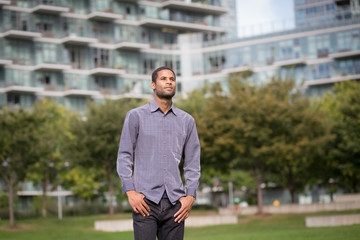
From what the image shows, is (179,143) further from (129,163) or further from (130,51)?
(130,51)

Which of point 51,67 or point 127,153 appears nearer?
point 127,153

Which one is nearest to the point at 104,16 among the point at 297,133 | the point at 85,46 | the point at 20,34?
the point at 85,46

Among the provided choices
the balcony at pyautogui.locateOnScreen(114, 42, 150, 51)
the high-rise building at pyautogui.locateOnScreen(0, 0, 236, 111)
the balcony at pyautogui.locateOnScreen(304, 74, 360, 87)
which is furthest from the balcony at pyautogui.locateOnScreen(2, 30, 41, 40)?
the balcony at pyautogui.locateOnScreen(304, 74, 360, 87)

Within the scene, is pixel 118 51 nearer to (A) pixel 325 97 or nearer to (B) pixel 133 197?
(A) pixel 325 97

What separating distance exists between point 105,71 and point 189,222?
44.1 meters

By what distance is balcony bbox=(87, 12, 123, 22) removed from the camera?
2987 inches

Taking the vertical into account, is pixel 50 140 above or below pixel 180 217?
above

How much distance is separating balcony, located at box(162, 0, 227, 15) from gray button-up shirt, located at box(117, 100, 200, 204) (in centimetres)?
7865

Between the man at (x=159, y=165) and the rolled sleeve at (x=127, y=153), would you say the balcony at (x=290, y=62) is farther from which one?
the rolled sleeve at (x=127, y=153)

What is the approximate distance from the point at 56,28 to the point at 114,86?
1004 centimetres

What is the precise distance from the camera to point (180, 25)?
85.1 m

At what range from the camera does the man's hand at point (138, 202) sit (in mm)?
5234

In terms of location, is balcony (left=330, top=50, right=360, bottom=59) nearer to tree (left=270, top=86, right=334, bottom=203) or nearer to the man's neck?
tree (left=270, top=86, right=334, bottom=203)

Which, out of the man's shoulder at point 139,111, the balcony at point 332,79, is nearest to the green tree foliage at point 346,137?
the balcony at point 332,79
